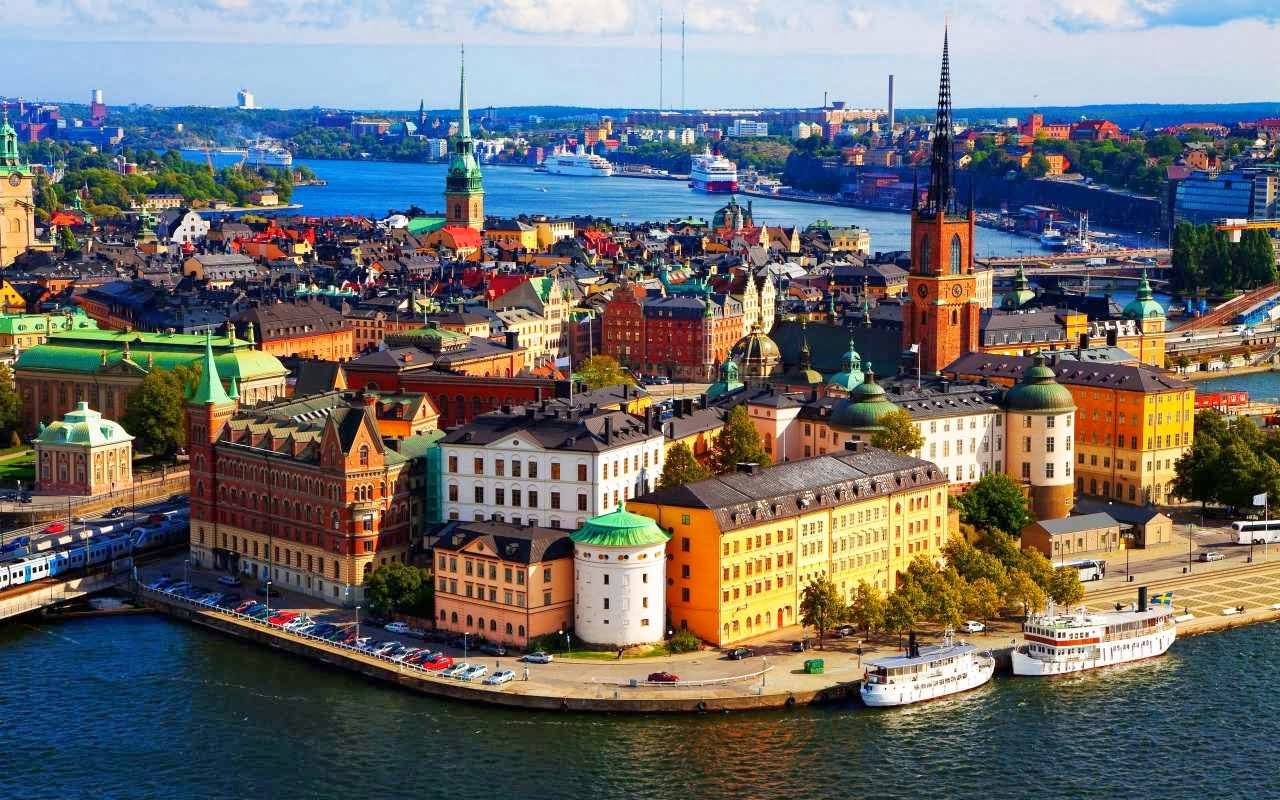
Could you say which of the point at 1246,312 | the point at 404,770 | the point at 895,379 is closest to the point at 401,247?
the point at 1246,312

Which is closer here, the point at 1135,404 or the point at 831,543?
the point at 831,543

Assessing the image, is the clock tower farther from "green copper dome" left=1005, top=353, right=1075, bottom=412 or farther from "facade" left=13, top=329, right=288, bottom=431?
"facade" left=13, top=329, right=288, bottom=431

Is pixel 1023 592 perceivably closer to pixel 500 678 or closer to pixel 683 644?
pixel 683 644

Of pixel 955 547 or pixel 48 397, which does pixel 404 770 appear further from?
pixel 48 397

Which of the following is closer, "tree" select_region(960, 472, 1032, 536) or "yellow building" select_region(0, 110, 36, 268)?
"tree" select_region(960, 472, 1032, 536)

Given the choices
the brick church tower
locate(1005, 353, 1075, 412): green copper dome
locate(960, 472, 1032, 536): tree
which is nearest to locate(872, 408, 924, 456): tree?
locate(960, 472, 1032, 536): tree

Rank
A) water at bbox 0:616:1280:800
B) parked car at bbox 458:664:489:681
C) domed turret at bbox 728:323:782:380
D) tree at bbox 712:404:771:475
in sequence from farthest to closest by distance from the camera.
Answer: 1. domed turret at bbox 728:323:782:380
2. tree at bbox 712:404:771:475
3. parked car at bbox 458:664:489:681
4. water at bbox 0:616:1280:800

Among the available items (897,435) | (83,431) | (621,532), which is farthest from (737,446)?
(83,431)
